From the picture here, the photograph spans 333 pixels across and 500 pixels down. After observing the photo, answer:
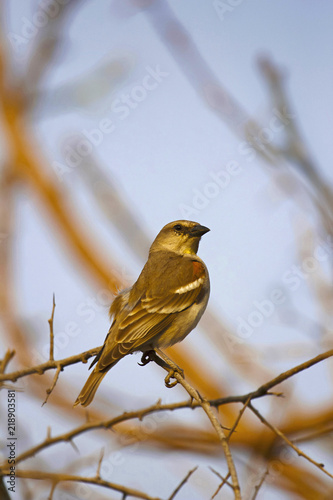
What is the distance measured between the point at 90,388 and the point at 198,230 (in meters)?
2.32

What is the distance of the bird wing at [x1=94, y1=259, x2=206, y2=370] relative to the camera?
498cm

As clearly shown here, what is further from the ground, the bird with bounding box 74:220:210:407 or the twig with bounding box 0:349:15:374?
the twig with bounding box 0:349:15:374

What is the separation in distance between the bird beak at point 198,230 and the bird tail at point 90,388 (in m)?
2.11

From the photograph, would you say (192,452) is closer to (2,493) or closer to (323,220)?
(2,493)

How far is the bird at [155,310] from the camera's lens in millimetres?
4918

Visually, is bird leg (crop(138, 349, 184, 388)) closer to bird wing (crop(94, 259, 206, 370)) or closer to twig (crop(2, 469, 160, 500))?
bird wing (crop(94, 259, 206, 370))

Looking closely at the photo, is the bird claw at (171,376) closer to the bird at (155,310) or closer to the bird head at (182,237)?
the bird at (155,310)

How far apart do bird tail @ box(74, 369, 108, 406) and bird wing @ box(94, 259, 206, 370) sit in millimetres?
107

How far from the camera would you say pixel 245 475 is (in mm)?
4488

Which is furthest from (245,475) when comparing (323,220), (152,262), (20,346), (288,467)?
(20,346)

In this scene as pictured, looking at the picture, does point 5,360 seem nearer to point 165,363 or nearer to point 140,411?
point 140,411

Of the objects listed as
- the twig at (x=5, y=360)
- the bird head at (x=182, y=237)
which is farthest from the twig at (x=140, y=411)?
the bird head at (x=182, y=237)

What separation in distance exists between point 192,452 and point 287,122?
3411mm

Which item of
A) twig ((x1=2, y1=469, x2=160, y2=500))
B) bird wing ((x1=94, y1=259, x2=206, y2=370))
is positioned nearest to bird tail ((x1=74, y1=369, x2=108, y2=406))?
bird wing ((x1=94, y1=259, x2=206, y2=370))
